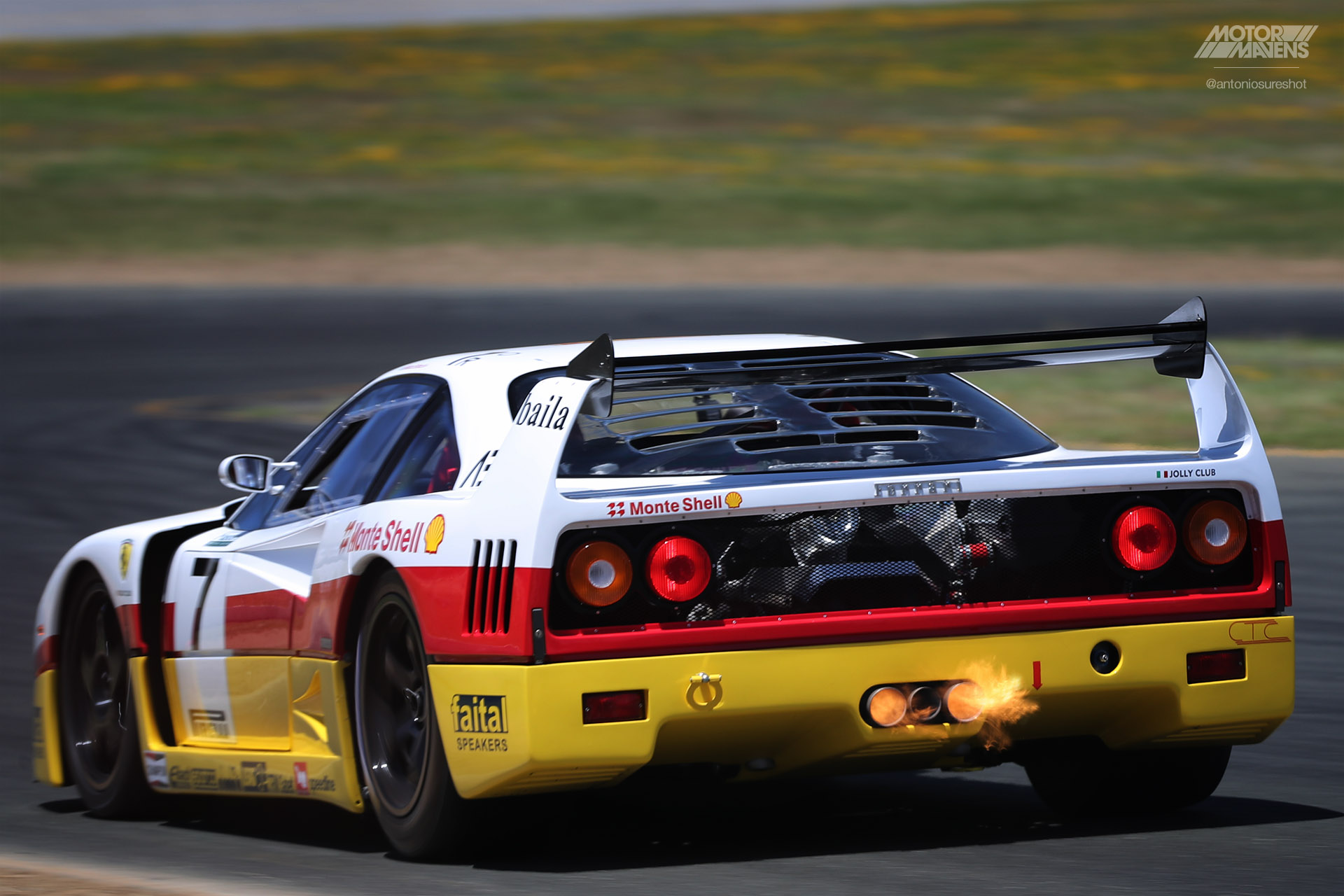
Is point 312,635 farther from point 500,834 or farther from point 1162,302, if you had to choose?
point 1162,302

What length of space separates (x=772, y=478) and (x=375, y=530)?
1.08 m

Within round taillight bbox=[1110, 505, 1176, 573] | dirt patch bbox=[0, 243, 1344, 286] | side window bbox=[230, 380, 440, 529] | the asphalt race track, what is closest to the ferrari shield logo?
side window bbox=[230, 380, 440, 529]

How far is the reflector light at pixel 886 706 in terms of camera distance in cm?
514

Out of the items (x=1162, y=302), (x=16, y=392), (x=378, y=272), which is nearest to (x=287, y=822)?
(x=16, y=392)

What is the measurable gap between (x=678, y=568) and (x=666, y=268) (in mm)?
28426

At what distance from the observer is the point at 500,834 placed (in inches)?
211

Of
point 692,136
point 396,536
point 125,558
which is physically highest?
point 692,136

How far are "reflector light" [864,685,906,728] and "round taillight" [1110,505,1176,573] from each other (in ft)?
2.26

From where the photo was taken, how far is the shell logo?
5250mm

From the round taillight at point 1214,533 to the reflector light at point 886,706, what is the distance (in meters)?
0.87

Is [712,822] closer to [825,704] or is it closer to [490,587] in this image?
[825,704]

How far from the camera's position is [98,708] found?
7070mm

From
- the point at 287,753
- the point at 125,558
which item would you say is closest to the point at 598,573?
the point at 287,753

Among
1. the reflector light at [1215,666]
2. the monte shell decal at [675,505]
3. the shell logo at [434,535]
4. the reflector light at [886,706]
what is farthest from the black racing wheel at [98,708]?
the reflector light at [1215,666]
